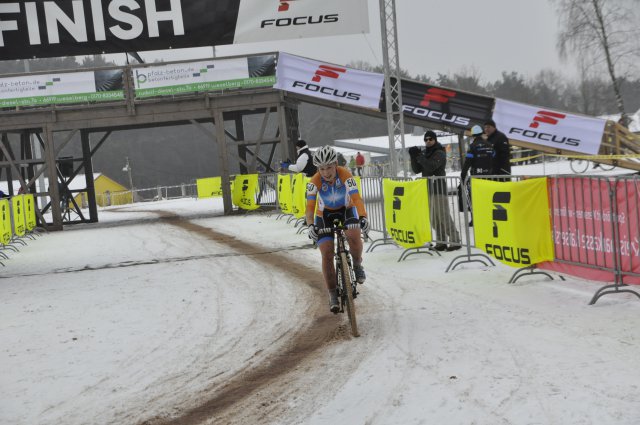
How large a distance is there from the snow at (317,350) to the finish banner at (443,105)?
41.1 feet

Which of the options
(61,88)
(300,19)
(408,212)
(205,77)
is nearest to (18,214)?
(61,88)

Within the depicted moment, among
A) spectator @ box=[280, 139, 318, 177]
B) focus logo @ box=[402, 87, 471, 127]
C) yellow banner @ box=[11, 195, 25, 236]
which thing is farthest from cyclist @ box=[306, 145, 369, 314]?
focus logo @ box=[402, 87, 471, 127]

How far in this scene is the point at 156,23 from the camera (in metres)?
24.7

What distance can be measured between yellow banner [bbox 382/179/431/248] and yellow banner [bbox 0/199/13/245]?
10.2m

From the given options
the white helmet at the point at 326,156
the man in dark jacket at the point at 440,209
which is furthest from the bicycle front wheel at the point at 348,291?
the man in dark jacket at the point at 440,209

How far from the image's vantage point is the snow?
5160mm

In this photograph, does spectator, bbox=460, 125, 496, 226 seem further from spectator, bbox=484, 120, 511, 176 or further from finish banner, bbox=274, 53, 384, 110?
finish banner, bbox=274, 53, 384, 110

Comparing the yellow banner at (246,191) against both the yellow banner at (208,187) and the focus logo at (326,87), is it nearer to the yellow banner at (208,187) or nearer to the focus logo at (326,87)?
the focus logo at (326,87)

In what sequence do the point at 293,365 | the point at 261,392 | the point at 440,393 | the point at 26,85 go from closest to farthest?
the point at 440,393 → the point at 261,392 → the point at 293,365 → the point at 26,85

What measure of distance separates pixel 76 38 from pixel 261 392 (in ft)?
70.1

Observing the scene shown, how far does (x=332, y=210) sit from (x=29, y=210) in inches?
740

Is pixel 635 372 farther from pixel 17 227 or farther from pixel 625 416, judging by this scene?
pixel 17 227

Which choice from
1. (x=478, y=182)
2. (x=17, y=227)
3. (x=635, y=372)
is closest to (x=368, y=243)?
(x=478, y=182)

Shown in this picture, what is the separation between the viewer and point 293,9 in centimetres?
2366
